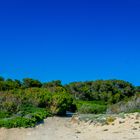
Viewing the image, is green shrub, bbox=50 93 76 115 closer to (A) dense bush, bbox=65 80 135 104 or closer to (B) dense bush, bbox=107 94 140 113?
(B) dense bush, bbox=107 94 140 113

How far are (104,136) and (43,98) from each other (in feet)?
24.1

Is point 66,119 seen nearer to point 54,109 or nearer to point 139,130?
point 54,109

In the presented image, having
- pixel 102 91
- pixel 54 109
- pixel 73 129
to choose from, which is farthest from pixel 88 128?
pixel 102 91

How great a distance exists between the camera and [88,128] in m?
22.6

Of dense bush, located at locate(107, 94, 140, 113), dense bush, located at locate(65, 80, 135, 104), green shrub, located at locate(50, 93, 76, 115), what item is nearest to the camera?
green shrub, located at locate(50, 93, 76, 115)

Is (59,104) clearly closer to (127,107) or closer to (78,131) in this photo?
(127,107)

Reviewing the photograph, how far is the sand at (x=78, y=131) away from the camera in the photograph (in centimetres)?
2050

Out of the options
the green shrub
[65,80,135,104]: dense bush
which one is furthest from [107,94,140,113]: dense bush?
[65,80,135,104]: dense bush

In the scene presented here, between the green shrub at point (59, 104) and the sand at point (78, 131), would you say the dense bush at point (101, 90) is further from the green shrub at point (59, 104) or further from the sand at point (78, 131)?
the sand at point (78, 131)

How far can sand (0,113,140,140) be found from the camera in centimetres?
2050

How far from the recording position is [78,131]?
21984 mm

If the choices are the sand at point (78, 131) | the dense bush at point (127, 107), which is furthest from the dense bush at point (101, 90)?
the sand at point (78, 131)

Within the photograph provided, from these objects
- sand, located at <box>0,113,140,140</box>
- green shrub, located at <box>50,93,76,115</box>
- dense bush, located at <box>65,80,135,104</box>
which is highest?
dense bush, located at <box>65,80,135,104</box>

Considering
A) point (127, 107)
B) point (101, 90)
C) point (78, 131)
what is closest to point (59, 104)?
point (127, 107)
